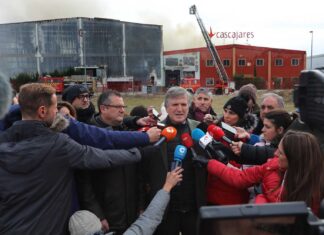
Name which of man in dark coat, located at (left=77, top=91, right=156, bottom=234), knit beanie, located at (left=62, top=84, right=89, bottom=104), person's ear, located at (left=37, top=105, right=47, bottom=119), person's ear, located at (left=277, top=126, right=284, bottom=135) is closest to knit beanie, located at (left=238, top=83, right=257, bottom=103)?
person's ear, located at (left=277, top=126, right=284, bottom=135)

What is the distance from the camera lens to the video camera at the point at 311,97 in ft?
4.95

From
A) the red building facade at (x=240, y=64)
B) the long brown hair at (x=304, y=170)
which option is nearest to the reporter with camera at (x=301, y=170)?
the long brown hair at (x=304, y=170)

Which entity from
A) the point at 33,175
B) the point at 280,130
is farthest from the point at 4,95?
the point at 280,130

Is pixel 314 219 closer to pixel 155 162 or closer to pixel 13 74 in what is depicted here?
pixel 155 162

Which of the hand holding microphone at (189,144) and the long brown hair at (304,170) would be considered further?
the hand holding microphone at (189,144)

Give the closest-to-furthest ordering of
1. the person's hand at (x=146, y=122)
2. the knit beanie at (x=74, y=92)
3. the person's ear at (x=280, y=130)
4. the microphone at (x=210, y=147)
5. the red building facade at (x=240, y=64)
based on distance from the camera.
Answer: the microphone at (x=210, y=147), the person's ear at (x=280, y=130), the person's hand at (x=146, y=122), the knit beanie at (x=74, y=92), the red building facade at (x=240, y=64)

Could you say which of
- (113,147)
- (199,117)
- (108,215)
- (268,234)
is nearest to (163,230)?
(108,215)

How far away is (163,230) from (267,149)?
1116mm

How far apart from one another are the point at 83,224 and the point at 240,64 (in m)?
44.4

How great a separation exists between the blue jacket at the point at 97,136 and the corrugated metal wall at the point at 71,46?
39917mm

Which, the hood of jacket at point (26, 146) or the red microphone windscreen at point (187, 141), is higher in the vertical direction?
the hood of jacket at point (26, 146)

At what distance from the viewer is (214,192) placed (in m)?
3.20

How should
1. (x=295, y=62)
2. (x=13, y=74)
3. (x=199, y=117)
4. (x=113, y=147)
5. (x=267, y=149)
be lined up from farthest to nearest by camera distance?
1. (x=295, y=62)
2. (x=13, y=74)
3. (x=199, y=117)
4. (x=267, y=149)
5. (x=113, y=147)

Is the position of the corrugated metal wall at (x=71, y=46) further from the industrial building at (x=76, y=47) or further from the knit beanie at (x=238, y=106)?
the knit beanie at (x=238, y=106)
